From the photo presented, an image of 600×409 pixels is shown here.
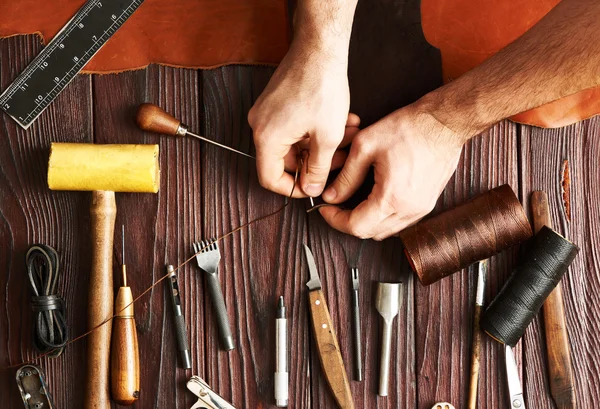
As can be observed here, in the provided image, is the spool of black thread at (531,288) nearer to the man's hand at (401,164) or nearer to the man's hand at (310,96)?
the man's hand at (401,164)

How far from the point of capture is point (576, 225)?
5.36 ft

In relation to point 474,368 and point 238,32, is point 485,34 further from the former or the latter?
point 474,368

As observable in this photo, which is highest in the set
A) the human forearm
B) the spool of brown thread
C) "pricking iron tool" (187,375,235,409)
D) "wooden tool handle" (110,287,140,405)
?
the human forearm

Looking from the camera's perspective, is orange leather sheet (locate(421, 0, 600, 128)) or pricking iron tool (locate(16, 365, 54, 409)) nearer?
pricking iron tool (locate(16, 365, 54, 409))

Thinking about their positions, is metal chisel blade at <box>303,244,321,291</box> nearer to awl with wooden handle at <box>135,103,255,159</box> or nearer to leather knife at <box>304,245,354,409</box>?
leather knife at <box>304,245,354,409</box>

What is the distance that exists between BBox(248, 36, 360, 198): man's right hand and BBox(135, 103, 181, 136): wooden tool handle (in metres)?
0.22

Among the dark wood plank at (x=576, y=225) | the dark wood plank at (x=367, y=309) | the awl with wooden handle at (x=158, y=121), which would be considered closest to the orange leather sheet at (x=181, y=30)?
the awl with wooden handle at (x=158, y=121)

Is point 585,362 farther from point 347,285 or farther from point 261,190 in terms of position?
point 261,190

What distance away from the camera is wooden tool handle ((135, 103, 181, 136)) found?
153 centimetres

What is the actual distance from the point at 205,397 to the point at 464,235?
27.3 inches

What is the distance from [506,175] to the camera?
5.36ft

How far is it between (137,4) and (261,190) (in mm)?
538

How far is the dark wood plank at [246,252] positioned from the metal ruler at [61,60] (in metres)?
0.27

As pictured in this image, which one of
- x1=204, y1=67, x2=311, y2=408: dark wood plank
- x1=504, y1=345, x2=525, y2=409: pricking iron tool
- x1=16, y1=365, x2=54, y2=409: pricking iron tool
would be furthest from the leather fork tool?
x1=504, y1=345, x2=525, y2=409: pricking iron tool
